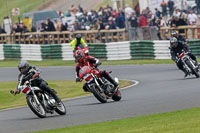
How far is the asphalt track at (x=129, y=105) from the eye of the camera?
39.2 feet

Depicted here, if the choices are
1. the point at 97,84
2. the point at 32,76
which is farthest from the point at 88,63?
the point at 32,76

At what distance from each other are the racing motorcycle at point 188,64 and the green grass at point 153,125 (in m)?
7.78

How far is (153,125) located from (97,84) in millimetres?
5064

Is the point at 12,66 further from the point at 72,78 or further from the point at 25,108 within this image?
the point at 25,108

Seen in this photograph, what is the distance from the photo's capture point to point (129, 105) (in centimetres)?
1396

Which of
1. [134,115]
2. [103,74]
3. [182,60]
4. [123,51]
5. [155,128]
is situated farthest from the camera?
[123,51]

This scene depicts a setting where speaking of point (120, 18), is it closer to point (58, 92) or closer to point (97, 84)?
point (58, 92)

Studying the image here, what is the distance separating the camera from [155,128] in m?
9.49

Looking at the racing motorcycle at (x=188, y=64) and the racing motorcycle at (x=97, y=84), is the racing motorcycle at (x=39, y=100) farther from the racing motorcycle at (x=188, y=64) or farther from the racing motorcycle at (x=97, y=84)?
the racing motorcycle at (x=188, y=64)

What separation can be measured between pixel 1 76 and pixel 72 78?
16.0ft

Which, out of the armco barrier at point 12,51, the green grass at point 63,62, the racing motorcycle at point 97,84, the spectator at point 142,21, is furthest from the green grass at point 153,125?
the armco barrier at point 12,51

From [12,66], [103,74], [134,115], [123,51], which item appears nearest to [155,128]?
[134,115]

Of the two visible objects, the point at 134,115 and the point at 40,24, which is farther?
the point at 40,24

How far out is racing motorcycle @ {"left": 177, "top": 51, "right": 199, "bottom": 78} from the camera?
19.4 m
